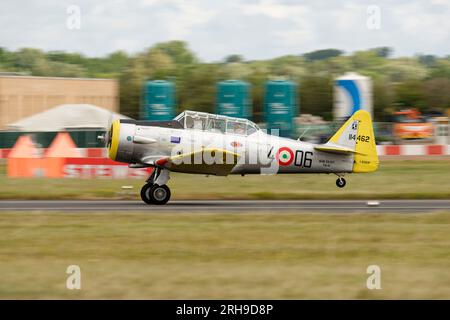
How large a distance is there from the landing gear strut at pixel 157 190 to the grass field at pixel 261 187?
195 centimetres

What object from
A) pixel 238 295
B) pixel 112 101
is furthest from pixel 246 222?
pixel 112 101

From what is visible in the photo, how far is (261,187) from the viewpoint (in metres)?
24.2

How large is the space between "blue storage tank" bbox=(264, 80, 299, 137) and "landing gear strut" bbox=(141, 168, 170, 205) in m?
19.8

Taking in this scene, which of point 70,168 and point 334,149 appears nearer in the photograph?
point 334,149

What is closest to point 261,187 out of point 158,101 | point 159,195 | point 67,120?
point 159,195

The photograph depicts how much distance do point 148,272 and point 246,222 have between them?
5.22 meters

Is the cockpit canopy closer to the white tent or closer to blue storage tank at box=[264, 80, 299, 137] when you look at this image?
blue storage tank at box=[264, 80, 299, 137]

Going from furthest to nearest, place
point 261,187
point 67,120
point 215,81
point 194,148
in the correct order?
point 215,81, point 67,120, point 261,187, point 194,148

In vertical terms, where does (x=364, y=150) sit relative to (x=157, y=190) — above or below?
above

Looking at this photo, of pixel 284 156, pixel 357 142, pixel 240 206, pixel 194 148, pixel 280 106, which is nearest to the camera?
pixel 240 206

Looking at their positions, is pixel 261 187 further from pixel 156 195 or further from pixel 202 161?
pixel 156 195

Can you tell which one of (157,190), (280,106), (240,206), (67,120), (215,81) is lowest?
(240,206)

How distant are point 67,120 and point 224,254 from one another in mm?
46545

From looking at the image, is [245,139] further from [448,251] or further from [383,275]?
[383,275]
